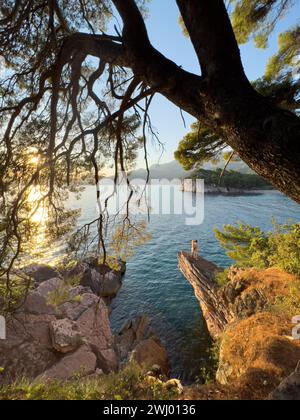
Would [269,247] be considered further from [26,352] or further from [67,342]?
[26,352]

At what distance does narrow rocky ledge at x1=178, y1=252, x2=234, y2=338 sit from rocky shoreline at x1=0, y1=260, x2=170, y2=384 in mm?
2682

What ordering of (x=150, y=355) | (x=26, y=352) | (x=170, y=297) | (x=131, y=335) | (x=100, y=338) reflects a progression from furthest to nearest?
(x=170, y=297) < (x=131, y=335) < (x=100, y=338) < (x=150, y=355) < (x=26, y=352)

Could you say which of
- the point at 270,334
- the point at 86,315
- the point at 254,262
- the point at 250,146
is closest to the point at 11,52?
the point at 250,146

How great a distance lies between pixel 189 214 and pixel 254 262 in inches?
1261

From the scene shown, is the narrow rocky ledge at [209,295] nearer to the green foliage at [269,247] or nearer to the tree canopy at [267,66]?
the green foliage at [269,247]

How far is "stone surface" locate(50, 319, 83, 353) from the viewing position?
770 centimetres

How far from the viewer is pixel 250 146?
64.0 inches

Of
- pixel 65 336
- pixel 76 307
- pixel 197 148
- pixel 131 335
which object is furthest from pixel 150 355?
pixel 197 148

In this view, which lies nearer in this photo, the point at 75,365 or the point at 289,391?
the point at 289,391

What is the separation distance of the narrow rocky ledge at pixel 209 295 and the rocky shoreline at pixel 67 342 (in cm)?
268

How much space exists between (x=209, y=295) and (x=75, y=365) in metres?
6.28

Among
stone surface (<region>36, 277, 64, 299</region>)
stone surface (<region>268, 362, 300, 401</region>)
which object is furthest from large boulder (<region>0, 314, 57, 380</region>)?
stone surface (<region>268, 362, 300, 401</region>)

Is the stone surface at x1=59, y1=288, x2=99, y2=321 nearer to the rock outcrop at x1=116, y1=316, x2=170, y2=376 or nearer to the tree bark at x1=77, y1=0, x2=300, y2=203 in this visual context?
the rock outcrop at x1=116, y1=316, x2=170, y2=376

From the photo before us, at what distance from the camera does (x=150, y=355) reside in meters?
8.79
